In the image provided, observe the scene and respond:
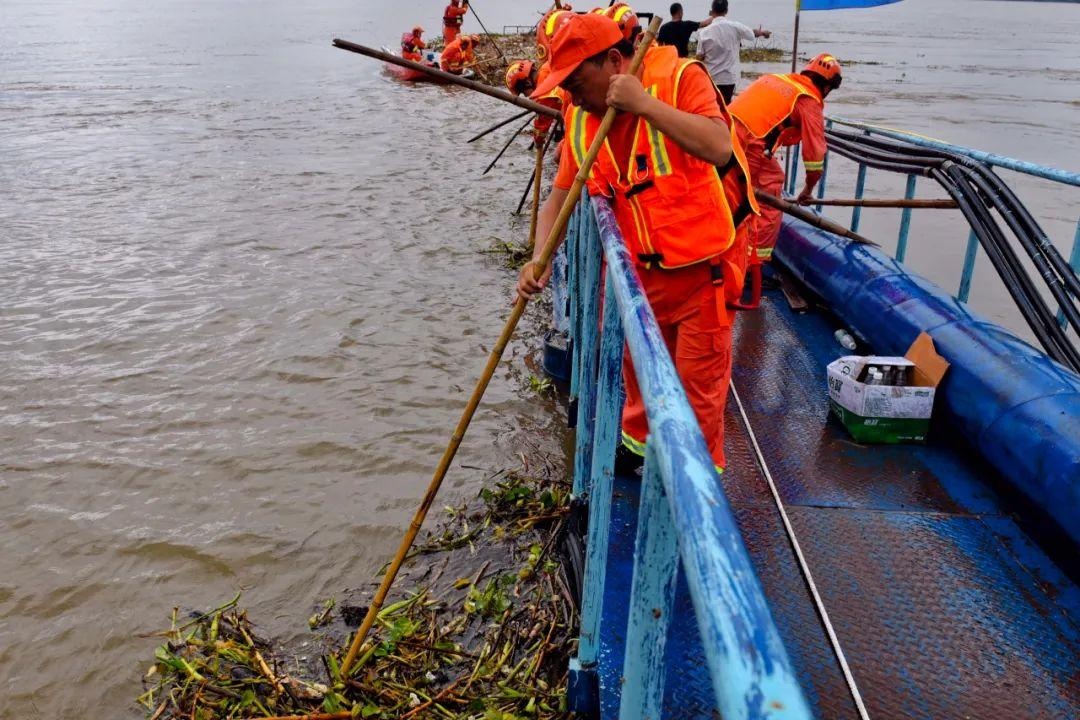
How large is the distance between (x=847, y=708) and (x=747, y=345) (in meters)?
2.87

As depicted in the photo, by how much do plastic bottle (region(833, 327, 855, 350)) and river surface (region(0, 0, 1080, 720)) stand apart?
1834 millimetres

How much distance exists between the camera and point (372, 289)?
764 cm

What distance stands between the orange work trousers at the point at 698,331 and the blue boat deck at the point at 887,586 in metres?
0.50

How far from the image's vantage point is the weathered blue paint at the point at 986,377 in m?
3.00

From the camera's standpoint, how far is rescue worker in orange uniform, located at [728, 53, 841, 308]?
5.07 m

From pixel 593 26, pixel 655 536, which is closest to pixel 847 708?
pixel 655 536

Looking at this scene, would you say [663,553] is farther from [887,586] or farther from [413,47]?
[413,47]

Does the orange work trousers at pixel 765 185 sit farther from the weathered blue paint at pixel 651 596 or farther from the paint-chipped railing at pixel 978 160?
the weathered blue paint at pixel 651 596

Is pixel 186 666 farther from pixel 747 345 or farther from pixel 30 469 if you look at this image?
pixel 747 345

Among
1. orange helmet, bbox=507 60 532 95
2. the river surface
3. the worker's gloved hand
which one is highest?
orange helmet, bbox=507 60 532 95

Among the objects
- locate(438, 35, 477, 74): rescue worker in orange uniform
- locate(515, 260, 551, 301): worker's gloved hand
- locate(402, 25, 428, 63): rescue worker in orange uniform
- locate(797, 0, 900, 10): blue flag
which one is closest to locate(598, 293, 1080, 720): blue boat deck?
locate(515, 260, 551, 301): worker's gloved hand

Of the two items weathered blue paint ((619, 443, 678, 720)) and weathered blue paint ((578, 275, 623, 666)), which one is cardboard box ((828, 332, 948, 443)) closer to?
weathered blue paint ((578, 275, 623, 666))

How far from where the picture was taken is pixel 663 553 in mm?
1310

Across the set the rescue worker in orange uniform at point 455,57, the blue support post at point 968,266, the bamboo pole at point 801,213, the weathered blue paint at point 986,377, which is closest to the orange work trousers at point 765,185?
the bamboo pole at point 801,213
